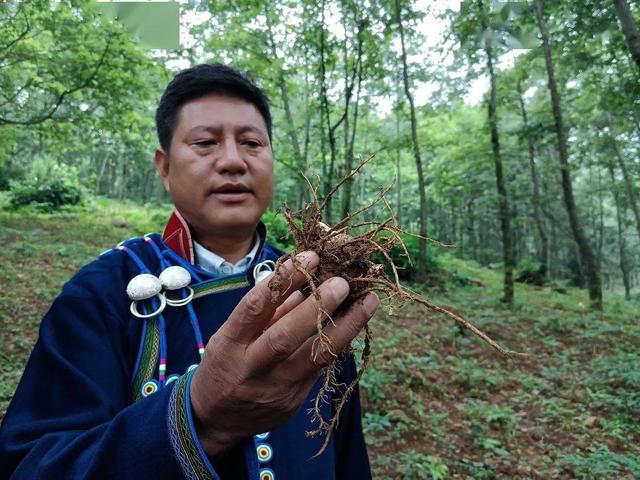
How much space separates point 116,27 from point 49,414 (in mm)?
8496

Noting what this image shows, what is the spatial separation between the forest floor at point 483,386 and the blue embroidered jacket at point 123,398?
3010 millimetres

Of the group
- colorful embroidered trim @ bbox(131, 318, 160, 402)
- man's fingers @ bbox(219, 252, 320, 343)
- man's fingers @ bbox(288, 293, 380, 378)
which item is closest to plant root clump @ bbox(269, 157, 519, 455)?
man's fingers @ bbox(288, 293, 380, 378)

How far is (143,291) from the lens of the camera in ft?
4.21

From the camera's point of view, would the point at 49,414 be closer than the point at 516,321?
Yes

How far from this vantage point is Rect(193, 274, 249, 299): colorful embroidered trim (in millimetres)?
1438

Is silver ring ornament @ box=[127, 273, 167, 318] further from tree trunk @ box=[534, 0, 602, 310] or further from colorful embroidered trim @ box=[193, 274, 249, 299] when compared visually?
tree trunk @ box=[534, 0, 602, 310]

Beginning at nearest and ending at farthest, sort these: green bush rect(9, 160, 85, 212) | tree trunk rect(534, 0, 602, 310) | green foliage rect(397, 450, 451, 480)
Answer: green foliage rect(397, 450, 451, 480), tree trunk rect(534, 0, 602, 310), green bush rect(9, 160, 85, 212)

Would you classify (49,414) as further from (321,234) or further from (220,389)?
(321,234)

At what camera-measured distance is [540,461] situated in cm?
413

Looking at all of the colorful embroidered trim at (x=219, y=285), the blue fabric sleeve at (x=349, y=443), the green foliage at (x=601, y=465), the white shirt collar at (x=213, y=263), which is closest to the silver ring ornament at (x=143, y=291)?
the colorful embroidered trim at (x=219, y=285)

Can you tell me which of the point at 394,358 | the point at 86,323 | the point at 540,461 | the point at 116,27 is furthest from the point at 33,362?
the point at 116,27

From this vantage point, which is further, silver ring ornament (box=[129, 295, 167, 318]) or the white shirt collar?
the white shirt collar

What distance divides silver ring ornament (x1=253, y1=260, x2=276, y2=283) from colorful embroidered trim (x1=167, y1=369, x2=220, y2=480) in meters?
0.65

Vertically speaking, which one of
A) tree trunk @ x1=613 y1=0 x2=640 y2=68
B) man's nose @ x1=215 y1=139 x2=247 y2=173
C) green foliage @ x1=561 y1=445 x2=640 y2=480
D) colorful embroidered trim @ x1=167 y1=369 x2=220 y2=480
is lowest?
green foliage @ x1=561 y1=445 x2=640 y2=480
